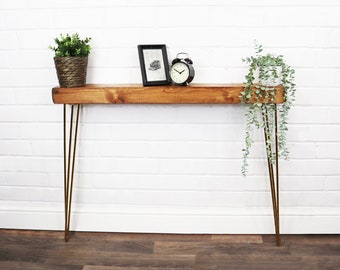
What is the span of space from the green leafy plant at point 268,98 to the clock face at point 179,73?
0.27 m

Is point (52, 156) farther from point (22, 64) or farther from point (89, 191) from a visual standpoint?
point (22, 64)

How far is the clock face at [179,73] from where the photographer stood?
176 cm

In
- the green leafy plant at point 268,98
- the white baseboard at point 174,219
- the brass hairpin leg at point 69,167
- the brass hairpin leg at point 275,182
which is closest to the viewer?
the green leafy plant at point 268,98

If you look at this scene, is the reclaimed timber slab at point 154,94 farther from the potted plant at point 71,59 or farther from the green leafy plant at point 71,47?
the green leafy plant at point 71,47

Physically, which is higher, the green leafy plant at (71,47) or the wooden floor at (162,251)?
the green leafy plant at (71,47)

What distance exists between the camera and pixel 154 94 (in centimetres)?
176

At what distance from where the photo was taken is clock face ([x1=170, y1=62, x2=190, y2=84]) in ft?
5.76

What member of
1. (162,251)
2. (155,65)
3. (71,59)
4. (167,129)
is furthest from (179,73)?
(162,251)

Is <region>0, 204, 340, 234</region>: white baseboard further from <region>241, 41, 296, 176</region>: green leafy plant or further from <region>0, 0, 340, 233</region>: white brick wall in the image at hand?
<region>241, 41, 296, 176</region>: green leafy plant

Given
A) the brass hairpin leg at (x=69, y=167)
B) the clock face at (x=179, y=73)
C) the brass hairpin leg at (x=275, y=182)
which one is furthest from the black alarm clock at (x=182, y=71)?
the brass hairpin leg at (x=69, y=167)

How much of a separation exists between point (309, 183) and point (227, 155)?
46 cm

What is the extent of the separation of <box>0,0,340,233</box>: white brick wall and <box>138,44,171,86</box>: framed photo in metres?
0.07

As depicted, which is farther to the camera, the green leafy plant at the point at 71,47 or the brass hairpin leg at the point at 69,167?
the brass hairpin leg at the point at 69,167

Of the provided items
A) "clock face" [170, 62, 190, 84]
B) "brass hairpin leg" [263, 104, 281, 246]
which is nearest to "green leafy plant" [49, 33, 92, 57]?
"clock face" [170, 62, 190, 84]
